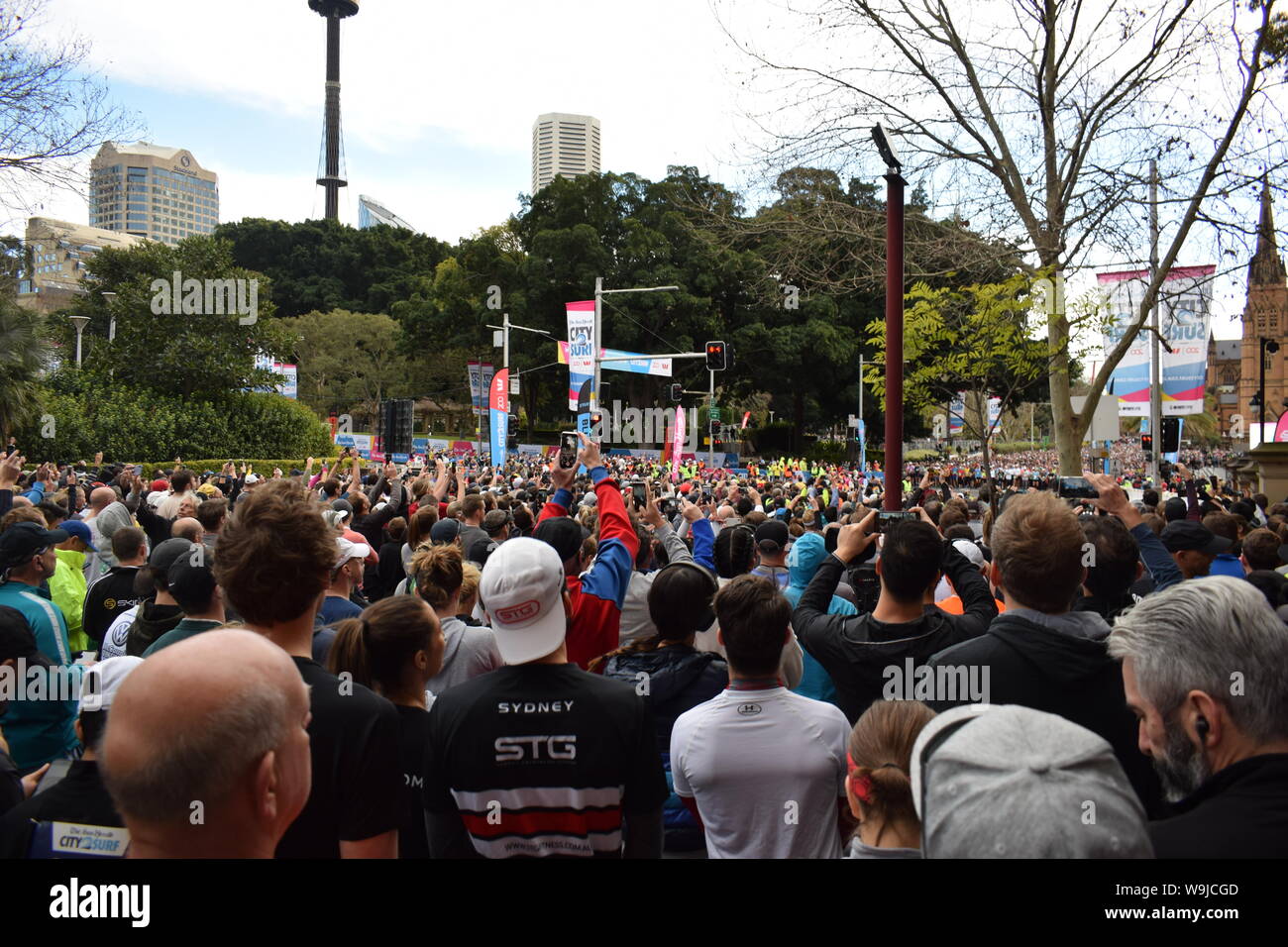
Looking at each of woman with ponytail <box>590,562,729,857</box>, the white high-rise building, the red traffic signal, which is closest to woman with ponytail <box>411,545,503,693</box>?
woman with ponytail <box>590,562,729,857</box>

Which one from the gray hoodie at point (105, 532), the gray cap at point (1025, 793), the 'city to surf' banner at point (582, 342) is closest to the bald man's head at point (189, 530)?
the gray hoodie at point (105, 532)

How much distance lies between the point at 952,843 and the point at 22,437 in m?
30.1

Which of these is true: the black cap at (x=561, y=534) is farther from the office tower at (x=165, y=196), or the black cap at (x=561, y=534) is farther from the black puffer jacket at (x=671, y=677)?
the office tower at (x=165, y=196)

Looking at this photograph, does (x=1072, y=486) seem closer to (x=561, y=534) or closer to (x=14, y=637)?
(x=561, y=534)

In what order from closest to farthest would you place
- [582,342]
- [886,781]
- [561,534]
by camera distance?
[886,781]
[561,534]
[582,342]

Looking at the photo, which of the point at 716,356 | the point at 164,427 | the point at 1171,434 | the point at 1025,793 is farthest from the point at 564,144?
the point at 1025,793

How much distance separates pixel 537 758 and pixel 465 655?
5.49 feet

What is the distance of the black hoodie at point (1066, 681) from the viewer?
271 cm

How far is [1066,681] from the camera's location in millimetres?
2699

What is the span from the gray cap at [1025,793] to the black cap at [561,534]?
3300 millimetres

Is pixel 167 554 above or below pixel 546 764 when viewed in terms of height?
above
